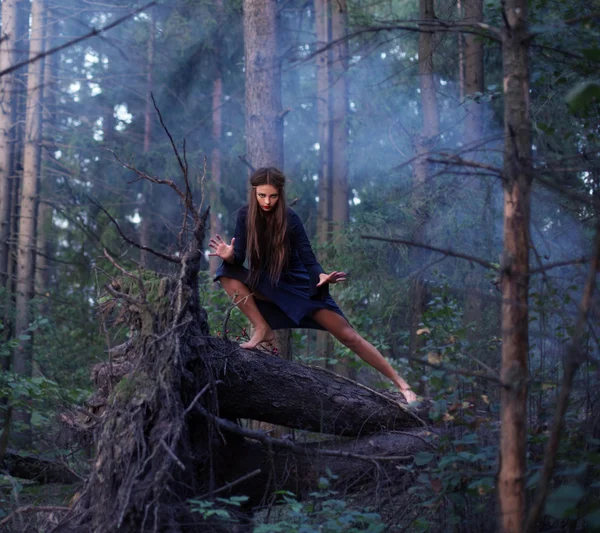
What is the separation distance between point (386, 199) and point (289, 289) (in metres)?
6.29

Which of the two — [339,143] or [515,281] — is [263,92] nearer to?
[515,281]

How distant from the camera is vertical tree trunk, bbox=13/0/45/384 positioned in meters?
12.5

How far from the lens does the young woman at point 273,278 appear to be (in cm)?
586

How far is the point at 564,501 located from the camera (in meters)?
3.00

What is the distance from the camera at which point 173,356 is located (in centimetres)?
434

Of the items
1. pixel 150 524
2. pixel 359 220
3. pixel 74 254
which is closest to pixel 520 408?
pixel 150 524

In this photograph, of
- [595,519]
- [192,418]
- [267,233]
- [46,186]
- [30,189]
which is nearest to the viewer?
[595,519]

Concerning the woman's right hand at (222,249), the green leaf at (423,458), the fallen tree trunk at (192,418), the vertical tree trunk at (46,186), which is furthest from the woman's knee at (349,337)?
the vertical tree trunk at (46,186)

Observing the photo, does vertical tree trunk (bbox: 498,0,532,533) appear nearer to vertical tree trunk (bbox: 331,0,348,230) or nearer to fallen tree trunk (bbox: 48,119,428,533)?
fallen tree trunk (bbox: 48,119,428,533)

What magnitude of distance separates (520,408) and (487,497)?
1305 millimetres

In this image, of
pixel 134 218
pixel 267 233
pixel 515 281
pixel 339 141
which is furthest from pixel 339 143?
pixel 515 281

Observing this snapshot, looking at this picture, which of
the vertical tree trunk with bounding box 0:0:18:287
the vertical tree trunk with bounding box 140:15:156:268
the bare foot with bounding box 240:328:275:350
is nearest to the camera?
the bare foot with bounding box 240:328:275:350

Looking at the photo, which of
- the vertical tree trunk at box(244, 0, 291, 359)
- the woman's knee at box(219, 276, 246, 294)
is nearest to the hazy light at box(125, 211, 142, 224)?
the vertical tree trunk at box(244, 0, 291, 359)

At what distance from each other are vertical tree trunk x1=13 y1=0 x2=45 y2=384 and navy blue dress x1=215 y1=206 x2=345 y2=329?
7.69 m
